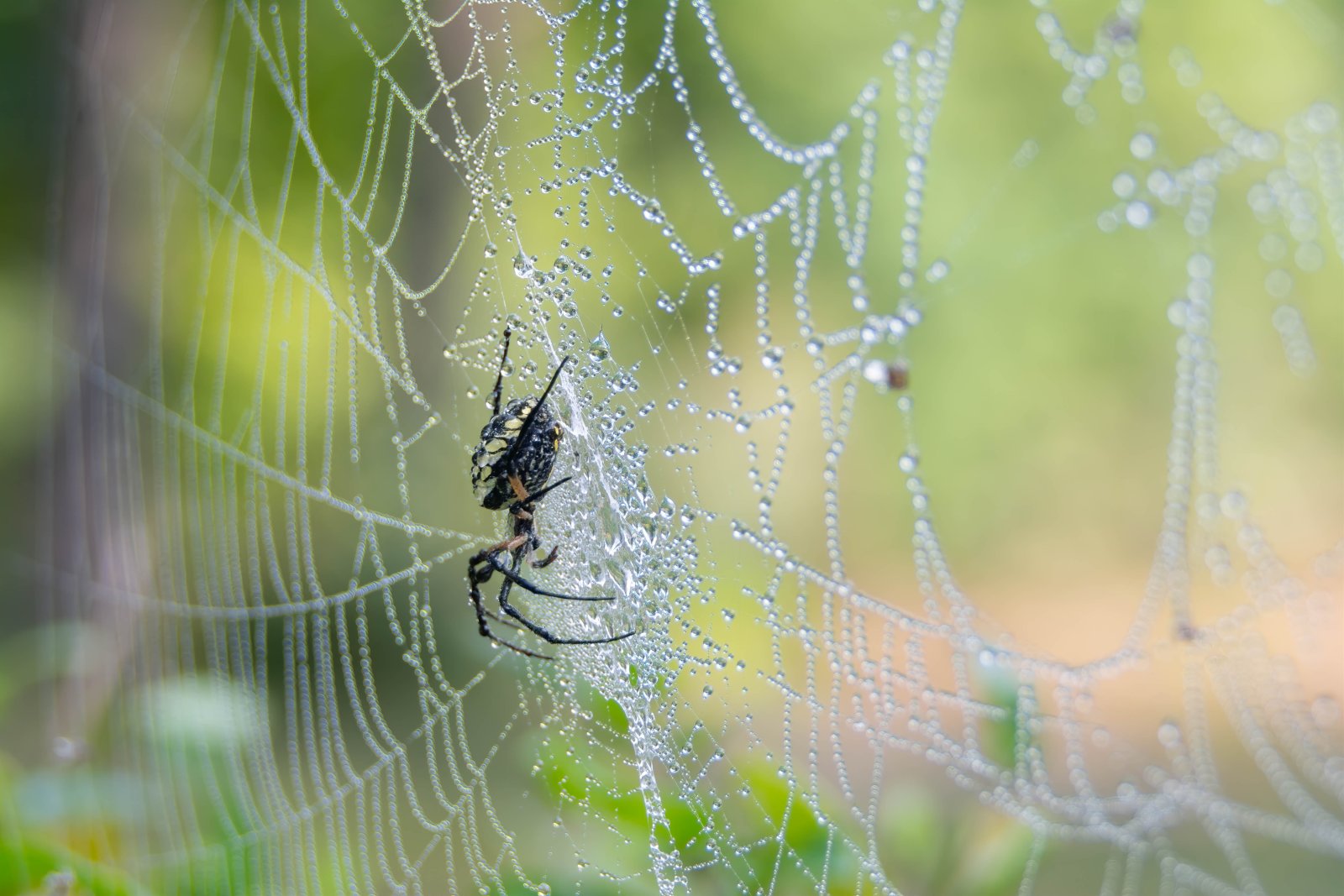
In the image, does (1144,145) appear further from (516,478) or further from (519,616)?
(519,616)

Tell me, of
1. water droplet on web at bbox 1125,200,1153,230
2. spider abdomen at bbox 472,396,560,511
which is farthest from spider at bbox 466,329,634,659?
water droplet on web at bbox 1125,200,1153,230

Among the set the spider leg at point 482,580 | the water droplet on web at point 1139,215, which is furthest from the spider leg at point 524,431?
→ the water droplet on web at point 1139,215

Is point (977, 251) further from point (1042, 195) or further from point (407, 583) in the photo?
point (407, 583)

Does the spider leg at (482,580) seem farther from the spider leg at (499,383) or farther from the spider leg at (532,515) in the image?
the spider leg at (499,383)

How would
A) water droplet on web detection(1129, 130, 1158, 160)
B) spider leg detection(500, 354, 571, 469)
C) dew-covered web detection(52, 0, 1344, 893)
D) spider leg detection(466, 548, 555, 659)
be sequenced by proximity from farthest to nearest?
spider leg detection(466, 548, 555, 659), spider leg detection(500, 354, 571, 469), dew-covered web detection(52, 0, 1344, 893), water droplet on web detection(1129, 130, 1158, 160)

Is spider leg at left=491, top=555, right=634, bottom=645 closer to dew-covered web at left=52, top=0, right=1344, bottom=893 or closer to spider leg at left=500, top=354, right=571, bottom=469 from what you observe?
dew-covered web at left=52, top=0, right=1344, bottom=893

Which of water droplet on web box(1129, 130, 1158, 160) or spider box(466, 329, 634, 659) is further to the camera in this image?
spider box(466, 329, 634, 659)
